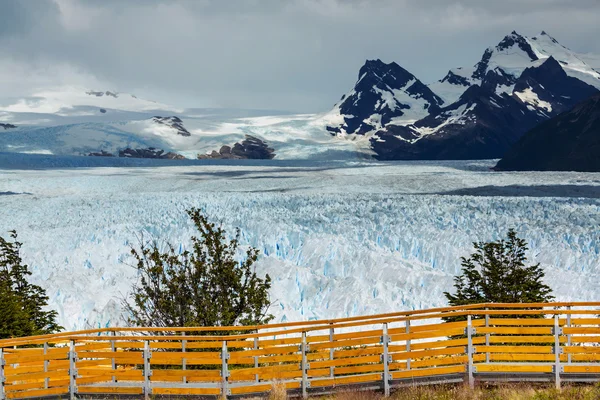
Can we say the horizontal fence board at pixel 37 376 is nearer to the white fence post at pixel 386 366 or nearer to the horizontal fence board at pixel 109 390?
the horizontal fence board at pixel 109 390

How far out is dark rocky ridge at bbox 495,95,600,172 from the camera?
16012 centimetres

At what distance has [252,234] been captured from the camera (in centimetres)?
4416

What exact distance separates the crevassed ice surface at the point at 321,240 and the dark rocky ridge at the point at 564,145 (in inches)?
4013

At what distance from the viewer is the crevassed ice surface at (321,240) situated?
35031 mm

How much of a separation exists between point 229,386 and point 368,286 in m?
21.9

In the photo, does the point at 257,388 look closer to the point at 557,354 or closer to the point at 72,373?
the point at 72,373

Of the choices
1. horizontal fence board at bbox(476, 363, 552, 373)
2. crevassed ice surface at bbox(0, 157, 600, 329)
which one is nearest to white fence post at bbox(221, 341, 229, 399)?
horizontal fence board at bbox(476, 363, 552, 373)

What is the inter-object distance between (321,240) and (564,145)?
13945 centimetres

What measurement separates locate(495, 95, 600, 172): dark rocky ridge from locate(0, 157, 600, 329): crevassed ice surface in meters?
102

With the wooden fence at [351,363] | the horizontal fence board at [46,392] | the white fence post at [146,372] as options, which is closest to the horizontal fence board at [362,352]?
the wooden fence at [351,363]

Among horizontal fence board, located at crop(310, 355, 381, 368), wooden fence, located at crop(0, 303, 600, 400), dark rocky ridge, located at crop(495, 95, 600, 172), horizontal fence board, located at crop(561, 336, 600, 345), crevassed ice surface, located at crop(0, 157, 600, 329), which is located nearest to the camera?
wooden fence, located at crop(0, 303, 600, 400)

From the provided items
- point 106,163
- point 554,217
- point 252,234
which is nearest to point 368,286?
point 252,234

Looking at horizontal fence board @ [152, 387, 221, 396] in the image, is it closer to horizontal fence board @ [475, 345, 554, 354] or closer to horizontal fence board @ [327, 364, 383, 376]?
horizontal fence board @ [327, 364, 383, 376]

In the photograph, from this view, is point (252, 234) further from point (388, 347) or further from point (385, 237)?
point (388, 347)
